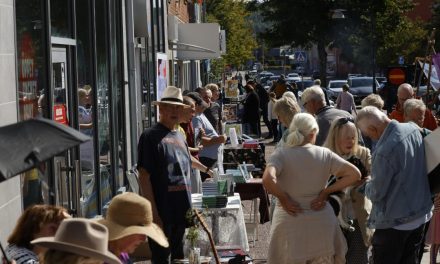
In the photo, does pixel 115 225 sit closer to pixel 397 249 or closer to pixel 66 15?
pixel 397 249

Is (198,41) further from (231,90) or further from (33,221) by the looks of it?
(33,221)

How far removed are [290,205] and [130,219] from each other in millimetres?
2430

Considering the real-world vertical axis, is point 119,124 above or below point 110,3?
below

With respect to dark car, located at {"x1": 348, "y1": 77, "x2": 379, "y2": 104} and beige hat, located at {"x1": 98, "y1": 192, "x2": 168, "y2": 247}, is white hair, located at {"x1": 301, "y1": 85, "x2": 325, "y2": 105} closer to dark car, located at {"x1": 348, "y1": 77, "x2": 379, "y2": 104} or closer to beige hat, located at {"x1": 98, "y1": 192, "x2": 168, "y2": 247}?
beige hat, located at {"x1": 98, "y1": 192, "x2": 168, "y2": 247}

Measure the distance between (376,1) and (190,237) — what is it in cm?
5572

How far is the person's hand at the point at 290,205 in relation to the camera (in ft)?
24.5

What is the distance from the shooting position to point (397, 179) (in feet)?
24.6

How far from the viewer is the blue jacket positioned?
746 centimetres

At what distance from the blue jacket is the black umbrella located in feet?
12.5

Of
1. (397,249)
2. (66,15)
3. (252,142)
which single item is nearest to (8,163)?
(397,249)

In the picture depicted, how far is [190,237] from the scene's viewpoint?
7.11 metres

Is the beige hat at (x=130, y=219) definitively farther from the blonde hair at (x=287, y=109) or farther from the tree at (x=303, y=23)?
the tree at (x=303, y=23)

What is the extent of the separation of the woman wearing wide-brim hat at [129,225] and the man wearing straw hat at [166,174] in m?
2.71

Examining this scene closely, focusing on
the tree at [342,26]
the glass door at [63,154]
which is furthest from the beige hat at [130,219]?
the tree at [342,26]
